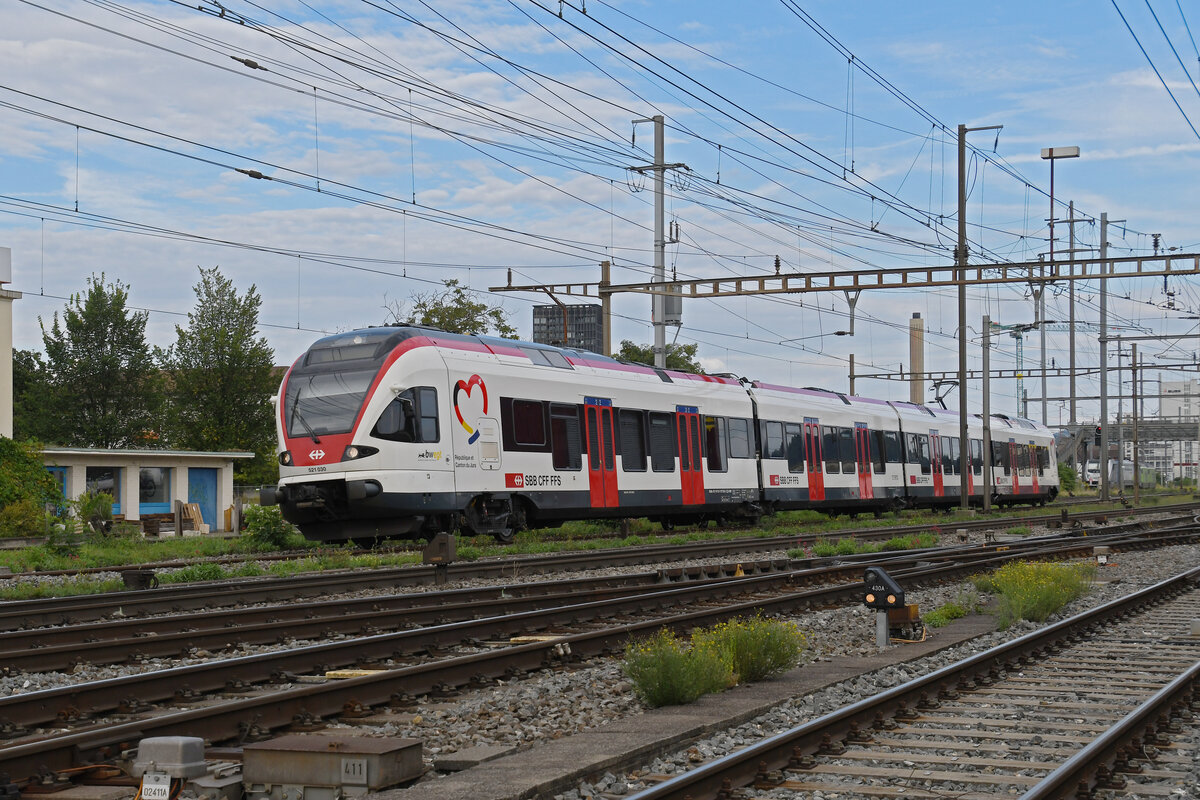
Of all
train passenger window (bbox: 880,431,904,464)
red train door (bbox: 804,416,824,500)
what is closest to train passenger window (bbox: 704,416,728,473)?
red train door (bbox: 804,416,824,500)

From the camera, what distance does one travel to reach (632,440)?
2462cm

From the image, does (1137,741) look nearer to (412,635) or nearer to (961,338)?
(412,635)

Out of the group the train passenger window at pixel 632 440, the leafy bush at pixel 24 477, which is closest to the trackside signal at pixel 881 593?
the train passenger window at pixel 632 440

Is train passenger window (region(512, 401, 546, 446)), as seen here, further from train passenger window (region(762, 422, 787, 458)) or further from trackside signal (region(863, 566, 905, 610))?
trackside signal (region(863, 566, 905, 610))

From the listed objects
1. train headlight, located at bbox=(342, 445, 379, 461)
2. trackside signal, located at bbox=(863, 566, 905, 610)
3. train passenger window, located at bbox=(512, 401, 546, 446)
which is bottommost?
trackside signal, located at bbox=(863, 566, 905, 610)

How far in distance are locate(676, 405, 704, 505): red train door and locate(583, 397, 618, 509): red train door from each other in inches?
109

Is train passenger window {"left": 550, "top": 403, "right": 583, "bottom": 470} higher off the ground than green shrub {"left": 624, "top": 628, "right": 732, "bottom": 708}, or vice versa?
train passenger window {"left": 550, "top": 403, "right": 583, "bottom": 470}

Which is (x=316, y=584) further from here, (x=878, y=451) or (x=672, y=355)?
(x=672, y=355)

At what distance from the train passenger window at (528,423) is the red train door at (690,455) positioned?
5.07m

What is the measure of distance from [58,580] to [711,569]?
952cm

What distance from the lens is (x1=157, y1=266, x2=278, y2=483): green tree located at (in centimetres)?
6800

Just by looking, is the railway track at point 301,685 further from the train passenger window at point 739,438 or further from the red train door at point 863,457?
the red train door at point 863,457

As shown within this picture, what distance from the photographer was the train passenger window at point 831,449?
109ft

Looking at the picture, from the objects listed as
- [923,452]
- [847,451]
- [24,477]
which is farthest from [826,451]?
[24,477]
